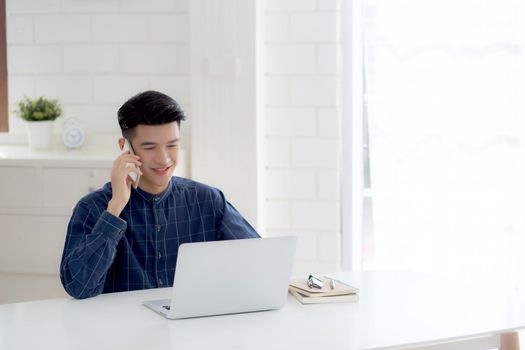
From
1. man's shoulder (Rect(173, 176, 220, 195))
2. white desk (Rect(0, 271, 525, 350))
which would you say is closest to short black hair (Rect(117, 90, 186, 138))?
man's shoulder (Rect(173, 176, 220, 195))

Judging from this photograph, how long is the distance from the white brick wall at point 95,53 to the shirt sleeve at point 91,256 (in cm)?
169

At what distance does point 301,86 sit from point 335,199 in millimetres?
518

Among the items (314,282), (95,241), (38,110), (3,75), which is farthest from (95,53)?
(314,282)

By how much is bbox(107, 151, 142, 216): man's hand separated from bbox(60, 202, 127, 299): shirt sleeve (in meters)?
0.03

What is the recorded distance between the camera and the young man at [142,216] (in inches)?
95.6

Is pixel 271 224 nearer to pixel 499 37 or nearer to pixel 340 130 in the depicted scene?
pixel 340 130

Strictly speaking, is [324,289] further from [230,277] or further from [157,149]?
[157,149]

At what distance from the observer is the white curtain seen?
12.6ft

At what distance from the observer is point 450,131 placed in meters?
3.88

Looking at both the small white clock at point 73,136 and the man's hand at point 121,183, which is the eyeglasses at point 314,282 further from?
the small white clock at point 73,136

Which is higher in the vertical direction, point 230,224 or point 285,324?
point 230,224

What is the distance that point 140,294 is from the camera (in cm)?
239

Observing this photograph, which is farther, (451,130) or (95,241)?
(451,130)

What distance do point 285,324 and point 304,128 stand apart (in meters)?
1.92
